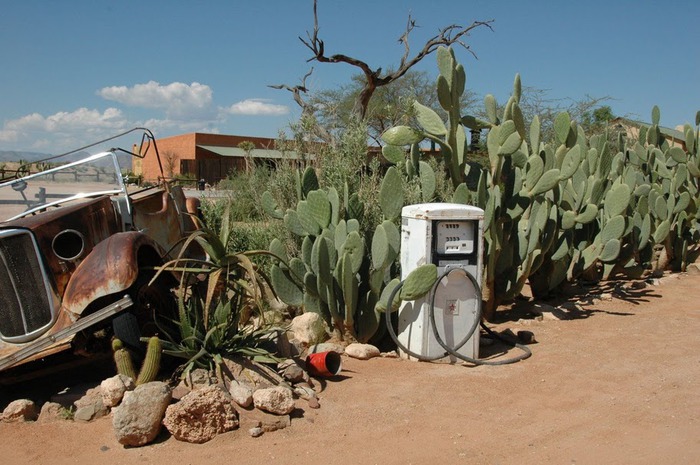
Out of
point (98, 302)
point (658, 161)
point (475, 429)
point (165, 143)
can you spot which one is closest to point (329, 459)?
point (475, 429)

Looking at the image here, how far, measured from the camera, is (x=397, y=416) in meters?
4.64

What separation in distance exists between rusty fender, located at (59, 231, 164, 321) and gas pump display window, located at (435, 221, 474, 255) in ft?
8.07

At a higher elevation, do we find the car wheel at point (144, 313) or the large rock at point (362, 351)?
the car wheel at point (144, 313)

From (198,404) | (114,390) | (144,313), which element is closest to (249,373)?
(198,404)

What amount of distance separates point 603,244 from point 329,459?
5925mm

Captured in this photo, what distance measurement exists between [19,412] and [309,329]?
96.2 inches

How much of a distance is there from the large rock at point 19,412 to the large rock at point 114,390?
49 centimetres

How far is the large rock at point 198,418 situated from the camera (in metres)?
4.18

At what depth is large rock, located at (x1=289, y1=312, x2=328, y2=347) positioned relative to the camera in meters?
6.11

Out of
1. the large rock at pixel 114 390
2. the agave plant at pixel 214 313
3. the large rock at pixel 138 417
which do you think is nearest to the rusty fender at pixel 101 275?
the agave plant at pixel 214 313

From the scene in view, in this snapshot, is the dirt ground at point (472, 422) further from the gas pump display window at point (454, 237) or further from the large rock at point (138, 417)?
the gas pump display window at point (454, 237)

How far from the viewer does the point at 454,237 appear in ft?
19.2

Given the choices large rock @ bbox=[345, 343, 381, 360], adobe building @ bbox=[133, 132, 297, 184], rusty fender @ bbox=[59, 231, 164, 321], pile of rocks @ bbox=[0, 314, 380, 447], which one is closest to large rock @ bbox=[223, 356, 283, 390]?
pile of rocks @ bbox=[0, 314, 380, 447]

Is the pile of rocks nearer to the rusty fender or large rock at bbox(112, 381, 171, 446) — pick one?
large rock at bbox(112, 381, 171, 446)
